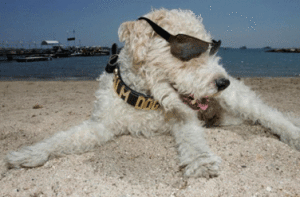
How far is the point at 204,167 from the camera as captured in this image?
2.16 meters

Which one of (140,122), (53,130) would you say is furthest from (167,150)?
(53,130)

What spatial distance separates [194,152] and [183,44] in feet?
4.27

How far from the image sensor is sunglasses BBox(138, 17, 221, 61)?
2609 mm

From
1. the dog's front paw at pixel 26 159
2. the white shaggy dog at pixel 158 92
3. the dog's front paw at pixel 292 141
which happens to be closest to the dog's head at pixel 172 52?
the white shaggy dog at pixel 158 92

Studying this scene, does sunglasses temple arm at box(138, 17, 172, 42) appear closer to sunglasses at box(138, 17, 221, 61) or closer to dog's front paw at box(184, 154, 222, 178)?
sunglasses at box(138, 17, 221, 61)

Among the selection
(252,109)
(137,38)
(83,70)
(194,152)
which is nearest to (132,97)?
(137,38)

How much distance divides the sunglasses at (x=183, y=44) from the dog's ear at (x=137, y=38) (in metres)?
0.11

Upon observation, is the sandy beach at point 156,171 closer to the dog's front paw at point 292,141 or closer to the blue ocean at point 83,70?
the dog's front paw at point 292,141

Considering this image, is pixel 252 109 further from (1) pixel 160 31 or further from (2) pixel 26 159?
(2) pixel 26 159

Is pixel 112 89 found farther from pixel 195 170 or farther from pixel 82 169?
pixel 195 170

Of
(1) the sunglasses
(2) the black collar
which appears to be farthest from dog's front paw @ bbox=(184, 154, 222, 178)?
(1) the sunglasses

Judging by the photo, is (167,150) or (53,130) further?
(53,130)

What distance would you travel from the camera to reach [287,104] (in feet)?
18.1

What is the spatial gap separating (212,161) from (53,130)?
111 inches
